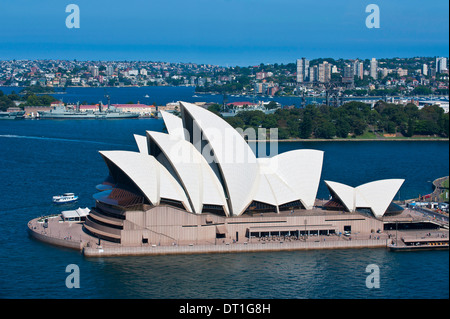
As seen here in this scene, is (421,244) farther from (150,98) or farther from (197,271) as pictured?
(150,98)

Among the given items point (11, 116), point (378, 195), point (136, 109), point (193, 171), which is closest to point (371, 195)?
point (378, 195)

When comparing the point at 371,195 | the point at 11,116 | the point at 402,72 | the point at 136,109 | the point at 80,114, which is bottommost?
the point at 371,195

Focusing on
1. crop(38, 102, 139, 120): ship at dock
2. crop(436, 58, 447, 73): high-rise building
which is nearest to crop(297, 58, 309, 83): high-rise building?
crop(436, 58, 447, 73): high-rise building

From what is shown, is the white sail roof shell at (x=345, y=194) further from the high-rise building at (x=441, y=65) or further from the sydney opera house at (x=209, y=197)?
the high-rise building at (x=441, y=65)

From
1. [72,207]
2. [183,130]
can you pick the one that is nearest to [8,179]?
[72,207]

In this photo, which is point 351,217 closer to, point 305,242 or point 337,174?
point 305,242

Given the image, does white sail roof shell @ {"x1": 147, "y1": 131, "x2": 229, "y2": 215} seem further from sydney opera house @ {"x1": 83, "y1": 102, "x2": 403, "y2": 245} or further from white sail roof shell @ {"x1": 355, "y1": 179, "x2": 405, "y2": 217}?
white sail roof shell @ {"x1": 355, "y1": 179, "x2": 405, "y2": 217}

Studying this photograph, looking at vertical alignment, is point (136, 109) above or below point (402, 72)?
below
